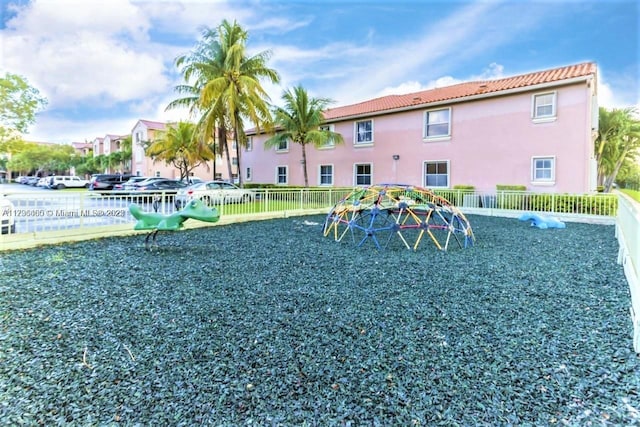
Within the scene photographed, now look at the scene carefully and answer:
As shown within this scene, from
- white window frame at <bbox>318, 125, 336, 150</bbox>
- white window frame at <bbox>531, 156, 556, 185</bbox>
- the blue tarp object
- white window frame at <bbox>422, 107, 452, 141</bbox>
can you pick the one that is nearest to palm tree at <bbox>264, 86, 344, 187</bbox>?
white window frame at <bbox>318, 125, 336, 150</bbox>

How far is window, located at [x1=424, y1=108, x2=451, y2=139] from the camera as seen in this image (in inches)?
683

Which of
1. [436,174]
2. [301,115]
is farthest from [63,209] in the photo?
[436,174]

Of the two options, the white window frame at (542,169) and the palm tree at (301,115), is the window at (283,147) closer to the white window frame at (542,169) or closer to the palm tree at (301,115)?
the palm tree at (301,115)

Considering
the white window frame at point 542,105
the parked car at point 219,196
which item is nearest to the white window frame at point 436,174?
the white window frame at point 542,105

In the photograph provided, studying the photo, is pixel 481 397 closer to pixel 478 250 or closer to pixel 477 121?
pixel 478 250

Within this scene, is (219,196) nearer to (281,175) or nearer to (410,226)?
(410,226)

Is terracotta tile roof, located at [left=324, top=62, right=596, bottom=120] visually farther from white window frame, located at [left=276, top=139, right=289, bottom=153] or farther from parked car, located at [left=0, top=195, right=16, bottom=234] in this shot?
parked car, located at [left=0, top=195, right=16, bottom=234]

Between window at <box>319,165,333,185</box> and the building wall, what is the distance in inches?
12.3

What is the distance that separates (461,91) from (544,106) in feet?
14.2

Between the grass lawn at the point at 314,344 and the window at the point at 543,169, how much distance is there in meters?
10.1

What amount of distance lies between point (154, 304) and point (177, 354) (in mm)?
1380

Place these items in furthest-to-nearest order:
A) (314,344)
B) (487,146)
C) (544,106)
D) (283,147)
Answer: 1. (283,147)
2. (487,146)
3. (544,106)
4. (314,344)

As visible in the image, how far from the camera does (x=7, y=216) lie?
279 inches

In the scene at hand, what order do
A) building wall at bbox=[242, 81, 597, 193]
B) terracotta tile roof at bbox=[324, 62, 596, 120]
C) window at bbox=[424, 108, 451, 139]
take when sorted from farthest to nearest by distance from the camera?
1. window at bbox=[424, 108, 451, 139]
2. terracotta tile roof at bbox=[324, 62, 596, 120]
3. building wall at bbox=[242, 81, 597, 193]
